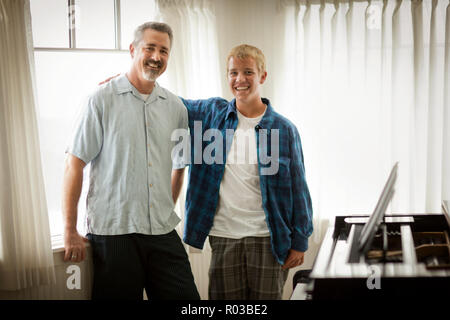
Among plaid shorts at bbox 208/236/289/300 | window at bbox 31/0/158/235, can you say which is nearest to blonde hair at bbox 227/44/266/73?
plaid shorts at bbox 208/236/289/300

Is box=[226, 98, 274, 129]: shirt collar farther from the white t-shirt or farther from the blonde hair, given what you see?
the blonde hair

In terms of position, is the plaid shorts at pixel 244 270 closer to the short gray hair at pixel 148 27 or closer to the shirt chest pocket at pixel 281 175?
the shirt chest pocket at pixel 281 175

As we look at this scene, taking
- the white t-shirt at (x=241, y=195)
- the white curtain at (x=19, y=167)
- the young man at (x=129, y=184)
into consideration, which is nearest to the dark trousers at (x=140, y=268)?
the young man at (x=129, y=184)

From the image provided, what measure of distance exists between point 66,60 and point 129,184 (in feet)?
3.52

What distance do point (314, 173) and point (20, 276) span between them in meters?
1.80

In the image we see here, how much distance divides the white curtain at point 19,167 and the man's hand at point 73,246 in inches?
16.4

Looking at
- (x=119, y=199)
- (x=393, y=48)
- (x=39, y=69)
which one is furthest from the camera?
(x=393, y=48)

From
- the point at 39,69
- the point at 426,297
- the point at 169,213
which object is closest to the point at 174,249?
the point at 169,213

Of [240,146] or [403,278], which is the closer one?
[403,278]

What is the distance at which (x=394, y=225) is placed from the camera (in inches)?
81.4

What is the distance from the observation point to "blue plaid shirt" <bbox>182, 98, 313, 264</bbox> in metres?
2.01

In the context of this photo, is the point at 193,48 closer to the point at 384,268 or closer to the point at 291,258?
the point at 291,258

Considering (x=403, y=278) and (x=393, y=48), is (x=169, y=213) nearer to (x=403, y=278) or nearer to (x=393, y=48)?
(x=403, y=278)

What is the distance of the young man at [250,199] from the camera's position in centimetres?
201
